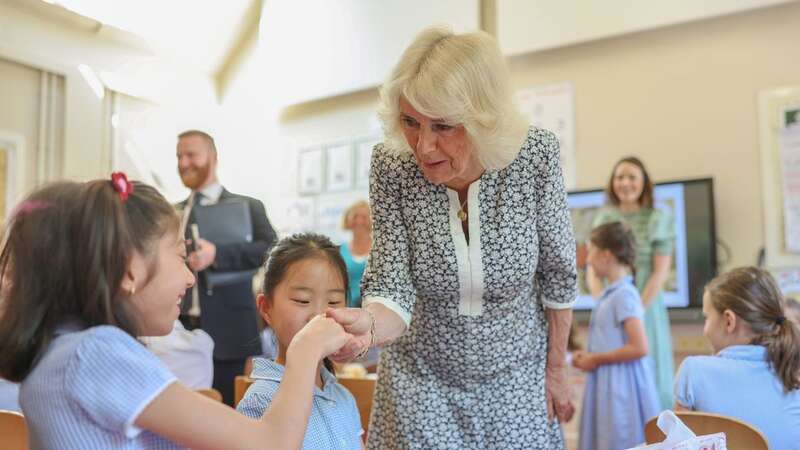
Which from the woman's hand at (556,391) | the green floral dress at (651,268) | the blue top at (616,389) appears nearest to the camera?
the woman's hand at (556,391)

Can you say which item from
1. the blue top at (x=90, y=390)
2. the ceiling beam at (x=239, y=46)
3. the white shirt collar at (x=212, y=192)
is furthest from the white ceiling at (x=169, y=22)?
the blue top at (x=90, y=390)

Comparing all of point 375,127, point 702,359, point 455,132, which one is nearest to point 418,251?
point 455,132

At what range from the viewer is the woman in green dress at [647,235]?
3.40 meters

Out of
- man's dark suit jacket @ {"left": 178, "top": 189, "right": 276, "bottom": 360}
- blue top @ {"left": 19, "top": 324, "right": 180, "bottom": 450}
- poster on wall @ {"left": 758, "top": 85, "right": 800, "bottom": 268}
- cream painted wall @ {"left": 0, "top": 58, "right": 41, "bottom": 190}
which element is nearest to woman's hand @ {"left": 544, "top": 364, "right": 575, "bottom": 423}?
blue top @ {"left": 19, "top": 324, "right": 180, "bottom": 450}

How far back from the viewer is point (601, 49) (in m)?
4.20

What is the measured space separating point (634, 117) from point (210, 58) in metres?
2.40

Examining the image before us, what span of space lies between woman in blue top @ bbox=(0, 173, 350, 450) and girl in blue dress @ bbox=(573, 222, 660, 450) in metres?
1.92

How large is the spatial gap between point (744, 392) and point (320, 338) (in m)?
1.27

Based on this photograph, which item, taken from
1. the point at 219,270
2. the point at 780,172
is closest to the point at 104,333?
the point at 219,270

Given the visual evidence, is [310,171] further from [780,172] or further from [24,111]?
[780,172]

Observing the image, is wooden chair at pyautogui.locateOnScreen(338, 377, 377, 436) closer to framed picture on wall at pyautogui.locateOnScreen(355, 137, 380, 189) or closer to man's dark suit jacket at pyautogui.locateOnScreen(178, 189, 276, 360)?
man's dark suit jacket at pyautogui.locateOnScreen(178, 189, 276, 360)

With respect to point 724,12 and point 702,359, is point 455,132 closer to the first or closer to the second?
point 702,359

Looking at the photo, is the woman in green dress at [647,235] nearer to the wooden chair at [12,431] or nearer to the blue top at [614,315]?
the blue top at [614,315]

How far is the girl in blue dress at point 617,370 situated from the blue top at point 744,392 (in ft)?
2.54
